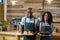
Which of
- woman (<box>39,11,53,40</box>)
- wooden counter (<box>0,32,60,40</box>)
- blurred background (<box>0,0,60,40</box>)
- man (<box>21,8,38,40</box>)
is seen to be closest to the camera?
woman (<box>39,11,53,40</box>)

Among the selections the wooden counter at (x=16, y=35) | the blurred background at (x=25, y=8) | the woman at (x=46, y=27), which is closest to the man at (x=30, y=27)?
the woman at (x=46, y=27)

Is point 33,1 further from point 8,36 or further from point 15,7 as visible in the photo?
point 8,36

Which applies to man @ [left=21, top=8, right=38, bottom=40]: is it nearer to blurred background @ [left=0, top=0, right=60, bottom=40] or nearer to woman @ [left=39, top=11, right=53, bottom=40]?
woman @ [left=39, top=11, right=53, bottom=40]

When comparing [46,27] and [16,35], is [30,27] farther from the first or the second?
[16,35]

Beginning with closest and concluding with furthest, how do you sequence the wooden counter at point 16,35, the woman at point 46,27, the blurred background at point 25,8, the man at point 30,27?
the woman at point 46,27 → the man at point 30,27 → the wooden counter at point 16,35 → the blurred background at point 25,8

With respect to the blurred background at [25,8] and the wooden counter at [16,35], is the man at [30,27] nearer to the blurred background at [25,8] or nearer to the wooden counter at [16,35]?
the wooden counter at [16,35]

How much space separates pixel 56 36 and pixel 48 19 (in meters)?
0.53

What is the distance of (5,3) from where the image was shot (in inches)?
240

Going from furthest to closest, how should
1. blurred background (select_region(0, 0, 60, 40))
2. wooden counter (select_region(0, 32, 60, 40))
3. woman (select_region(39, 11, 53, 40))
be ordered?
1. blurred background (select_region(0, 0, 60, 40))
2. wooden counter (select_region(0, 32, 60, 40))
3. woman (select_region(39, 11, 53, 40))

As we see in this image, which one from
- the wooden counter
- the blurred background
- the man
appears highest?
the blurred background

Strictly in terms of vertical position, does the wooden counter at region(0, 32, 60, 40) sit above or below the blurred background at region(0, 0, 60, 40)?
below

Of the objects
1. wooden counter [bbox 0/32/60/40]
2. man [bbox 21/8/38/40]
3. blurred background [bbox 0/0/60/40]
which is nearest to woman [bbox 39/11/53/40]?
man [bbox 21/8/38/40]

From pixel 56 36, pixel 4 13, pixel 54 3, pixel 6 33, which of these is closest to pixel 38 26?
pixel 56 36

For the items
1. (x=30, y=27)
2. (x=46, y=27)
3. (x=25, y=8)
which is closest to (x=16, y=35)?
(x=30, y=27)
